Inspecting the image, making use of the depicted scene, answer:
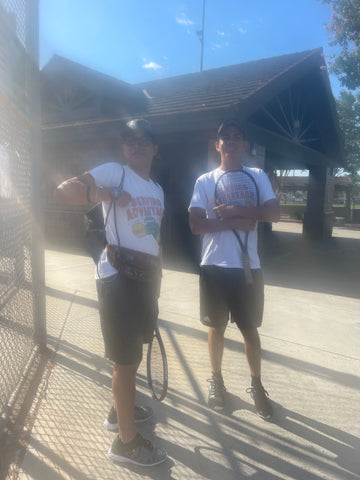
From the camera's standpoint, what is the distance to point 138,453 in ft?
6.41

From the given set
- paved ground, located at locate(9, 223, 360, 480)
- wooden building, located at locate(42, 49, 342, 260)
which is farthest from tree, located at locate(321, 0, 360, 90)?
paved ground, located at locate(9, 223, 360, 480)

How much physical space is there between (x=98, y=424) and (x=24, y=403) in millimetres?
555

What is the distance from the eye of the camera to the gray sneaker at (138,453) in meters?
1.94

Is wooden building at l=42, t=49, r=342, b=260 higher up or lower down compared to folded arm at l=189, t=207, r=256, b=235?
higher up

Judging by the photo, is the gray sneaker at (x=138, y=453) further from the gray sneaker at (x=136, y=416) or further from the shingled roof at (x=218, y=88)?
the shingled roof at (x=218, y=88)

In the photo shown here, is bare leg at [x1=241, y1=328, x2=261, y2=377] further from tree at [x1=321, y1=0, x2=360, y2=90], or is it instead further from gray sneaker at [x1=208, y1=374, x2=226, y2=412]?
tree at [x1=321, y1=0, x2=360, y2=90]

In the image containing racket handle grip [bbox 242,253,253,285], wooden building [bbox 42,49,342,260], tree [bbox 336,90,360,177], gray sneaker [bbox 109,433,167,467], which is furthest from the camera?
tree [bbox 336,90,360,177]

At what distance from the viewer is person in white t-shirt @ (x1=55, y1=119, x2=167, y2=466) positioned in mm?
1886

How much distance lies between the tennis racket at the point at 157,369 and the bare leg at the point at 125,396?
22.1 inches

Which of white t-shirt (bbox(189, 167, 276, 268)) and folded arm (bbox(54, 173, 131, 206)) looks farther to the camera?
white t-shirt (bbox(189, 167, 276, 268))

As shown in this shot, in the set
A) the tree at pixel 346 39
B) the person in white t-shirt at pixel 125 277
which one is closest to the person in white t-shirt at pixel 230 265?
the person in white t-shirt at pixel 125 277

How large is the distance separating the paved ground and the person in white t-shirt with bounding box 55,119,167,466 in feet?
0.67

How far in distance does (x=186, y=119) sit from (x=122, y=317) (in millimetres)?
5771

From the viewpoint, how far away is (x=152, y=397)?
8.59 feet
